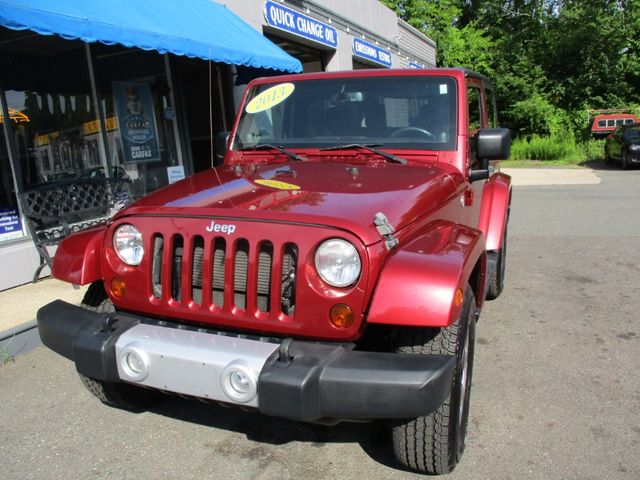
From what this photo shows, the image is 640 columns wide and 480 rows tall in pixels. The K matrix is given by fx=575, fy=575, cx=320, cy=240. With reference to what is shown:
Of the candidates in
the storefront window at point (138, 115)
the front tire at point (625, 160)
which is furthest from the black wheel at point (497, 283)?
the front tire at point (625, 160)

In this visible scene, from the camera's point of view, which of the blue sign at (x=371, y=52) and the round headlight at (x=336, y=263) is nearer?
the round headlight at (x=336, y=263)

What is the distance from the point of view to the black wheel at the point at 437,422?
93.0 inches

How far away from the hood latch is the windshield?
125cm

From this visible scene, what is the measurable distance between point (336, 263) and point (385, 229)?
248 millimetres

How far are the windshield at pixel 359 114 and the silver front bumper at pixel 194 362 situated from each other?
1682mm

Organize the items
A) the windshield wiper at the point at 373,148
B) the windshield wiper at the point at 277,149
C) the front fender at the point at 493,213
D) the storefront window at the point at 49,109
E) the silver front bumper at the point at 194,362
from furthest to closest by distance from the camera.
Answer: the storefront window at the point at 49,109, the front fender at the point at 493,213, the windshield wiper at the point at 277,149, the windshield wiper at the point at 373,148, the silver front bumper at the point at 194,362

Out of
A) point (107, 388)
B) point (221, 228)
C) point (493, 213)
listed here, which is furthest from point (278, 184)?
point (493, 213)

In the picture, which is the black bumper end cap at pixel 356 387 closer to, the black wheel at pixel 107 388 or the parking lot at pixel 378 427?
the parking lot at pixel 378 427

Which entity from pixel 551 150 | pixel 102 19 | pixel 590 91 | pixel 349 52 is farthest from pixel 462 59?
pixel 102 19

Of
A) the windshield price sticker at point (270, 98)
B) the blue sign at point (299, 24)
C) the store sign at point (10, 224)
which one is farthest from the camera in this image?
the blue sign at point (299, 24)

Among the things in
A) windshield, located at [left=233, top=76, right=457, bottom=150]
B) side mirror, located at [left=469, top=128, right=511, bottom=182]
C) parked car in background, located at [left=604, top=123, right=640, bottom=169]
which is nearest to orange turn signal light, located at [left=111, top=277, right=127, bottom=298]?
windshield, located at [left=233, top=76, right=457, bottom=150]

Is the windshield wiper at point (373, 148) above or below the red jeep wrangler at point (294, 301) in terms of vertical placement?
above

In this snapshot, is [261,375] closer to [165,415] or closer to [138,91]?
[165,415]

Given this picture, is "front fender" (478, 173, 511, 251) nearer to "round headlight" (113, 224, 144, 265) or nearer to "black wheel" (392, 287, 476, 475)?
"black wheel" (392, 287, 476, 475)
